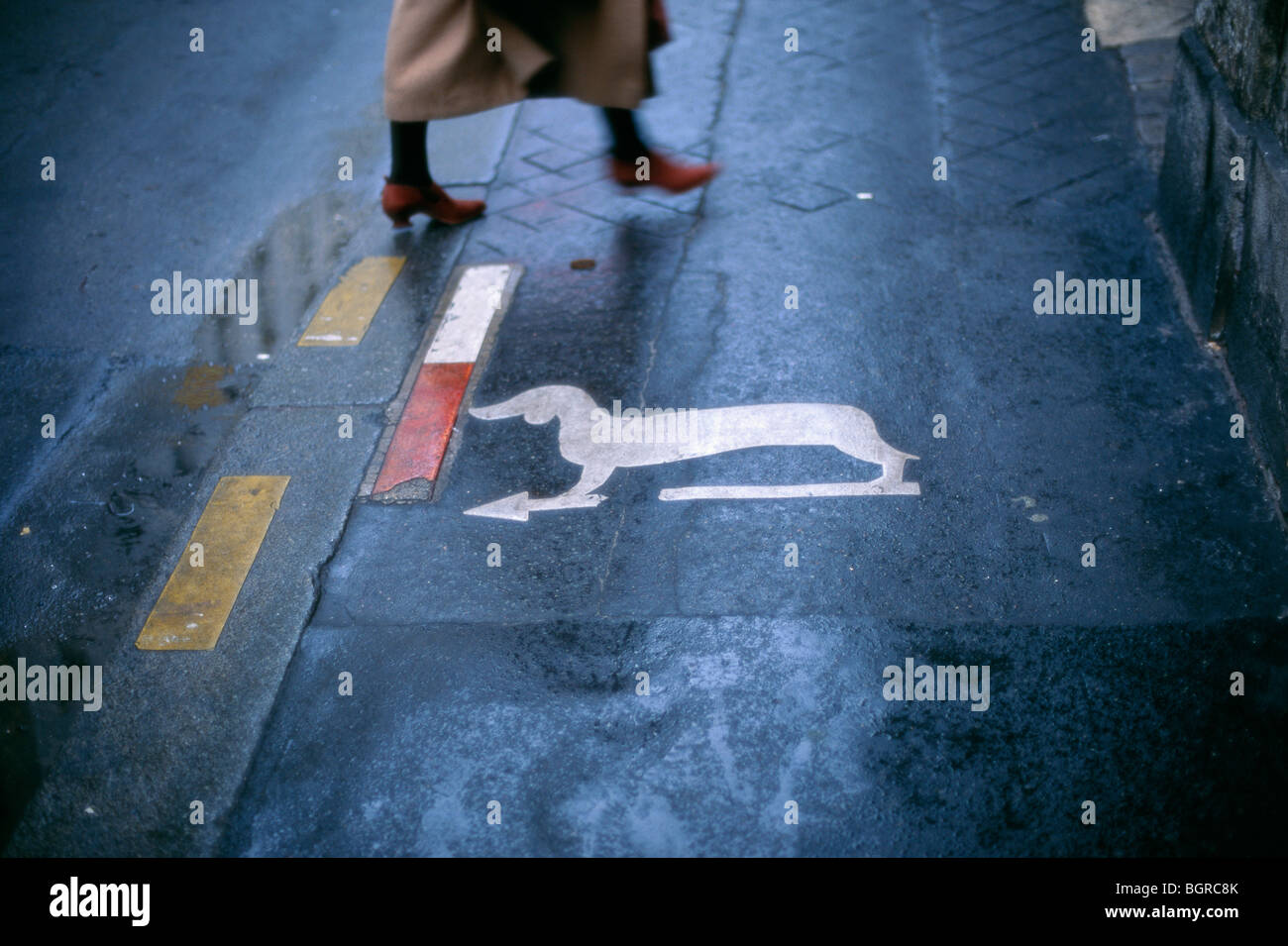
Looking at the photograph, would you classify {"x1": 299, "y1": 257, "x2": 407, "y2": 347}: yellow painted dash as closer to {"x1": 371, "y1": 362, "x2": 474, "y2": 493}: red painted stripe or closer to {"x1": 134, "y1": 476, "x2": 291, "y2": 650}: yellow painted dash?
{"x1": 371, "y1": 362, "x2": 474, "y2": 493}: red painted stripe

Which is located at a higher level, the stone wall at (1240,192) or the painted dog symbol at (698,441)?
the stone wall at (1240,192)

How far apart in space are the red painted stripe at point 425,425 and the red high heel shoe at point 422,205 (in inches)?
39.5

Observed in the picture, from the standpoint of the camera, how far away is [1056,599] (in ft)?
10.1

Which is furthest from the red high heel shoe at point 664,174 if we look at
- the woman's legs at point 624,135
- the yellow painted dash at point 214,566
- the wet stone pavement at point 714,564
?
the yellow painted dash at point 214,566

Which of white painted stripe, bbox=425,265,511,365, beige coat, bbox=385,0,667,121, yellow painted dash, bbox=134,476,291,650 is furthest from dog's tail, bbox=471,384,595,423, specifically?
beige coat, bbox=385,0,667,121

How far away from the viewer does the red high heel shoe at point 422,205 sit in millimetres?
4797

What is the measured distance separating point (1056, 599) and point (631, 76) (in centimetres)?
268

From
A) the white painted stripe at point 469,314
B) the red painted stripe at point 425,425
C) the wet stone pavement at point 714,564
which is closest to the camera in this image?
the wet stone pavement at point 714,564

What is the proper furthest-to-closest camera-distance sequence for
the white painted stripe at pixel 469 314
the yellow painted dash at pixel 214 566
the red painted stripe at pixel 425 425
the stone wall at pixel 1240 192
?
the white painted stripe at pixel 469 314 → the red painted stripe at pixel 425 425 → the stone wall at pixel 1240 192 → the yellow painted dash at pixel 214 566

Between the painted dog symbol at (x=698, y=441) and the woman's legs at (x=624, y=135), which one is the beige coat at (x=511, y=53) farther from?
the painted dog symbol at (x=698, y=441)

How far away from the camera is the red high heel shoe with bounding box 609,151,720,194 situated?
4719mm

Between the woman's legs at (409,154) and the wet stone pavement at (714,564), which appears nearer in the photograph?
the wet stone pavement at (714,564)

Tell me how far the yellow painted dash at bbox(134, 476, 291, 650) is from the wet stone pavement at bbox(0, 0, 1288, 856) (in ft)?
0.20
